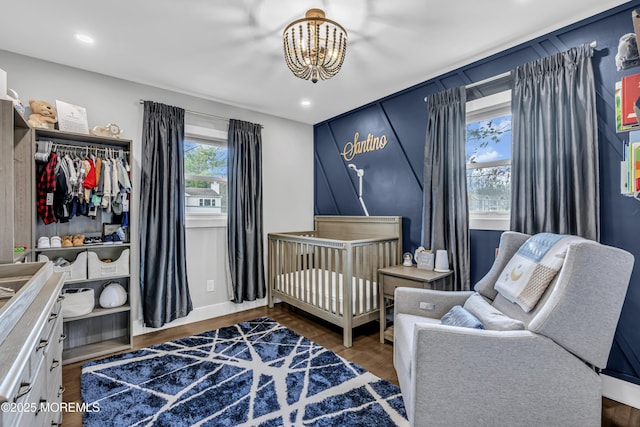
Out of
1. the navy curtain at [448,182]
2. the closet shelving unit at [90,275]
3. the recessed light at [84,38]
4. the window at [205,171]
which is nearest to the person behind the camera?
the recessed light at [84,38]

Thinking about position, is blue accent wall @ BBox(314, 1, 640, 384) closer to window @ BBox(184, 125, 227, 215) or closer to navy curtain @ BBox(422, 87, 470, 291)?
navy curtain @ BBox(422, 87, 470, 291)

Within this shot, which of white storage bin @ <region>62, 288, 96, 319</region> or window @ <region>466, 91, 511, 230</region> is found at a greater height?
window @ <region>466, 91, 511, 230</region>

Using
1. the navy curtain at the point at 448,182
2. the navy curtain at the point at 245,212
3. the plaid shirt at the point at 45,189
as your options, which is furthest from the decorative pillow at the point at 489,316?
the plaid shirt at the point at 45,189

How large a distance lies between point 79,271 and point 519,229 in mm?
3401

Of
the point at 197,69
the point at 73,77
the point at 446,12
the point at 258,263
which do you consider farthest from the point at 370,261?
the point at 73,77

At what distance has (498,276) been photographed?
1.93 meters

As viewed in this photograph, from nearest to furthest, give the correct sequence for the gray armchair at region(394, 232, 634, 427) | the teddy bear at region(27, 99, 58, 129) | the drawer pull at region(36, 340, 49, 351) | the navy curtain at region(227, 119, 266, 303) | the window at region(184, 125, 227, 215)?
the drawer pull at region(36, 340, 49, 351), the gray armchair at region(394, 232, 634, 427), the teddy bear at region(27, 99, 58, 129), the window at region(184, 125, 227, 215), the navy curtain at region(227, 119, 266, 303)

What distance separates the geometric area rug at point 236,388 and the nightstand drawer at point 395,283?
706mm

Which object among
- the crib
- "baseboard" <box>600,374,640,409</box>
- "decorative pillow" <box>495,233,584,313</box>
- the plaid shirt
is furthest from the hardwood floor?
the plaid shirt

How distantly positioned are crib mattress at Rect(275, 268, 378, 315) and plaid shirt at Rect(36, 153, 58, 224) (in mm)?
2142

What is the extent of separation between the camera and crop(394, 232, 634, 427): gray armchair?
130 cm

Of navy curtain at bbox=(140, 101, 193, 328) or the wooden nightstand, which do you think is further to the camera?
navy curtain at bbox=(140, 101, 193, 328)

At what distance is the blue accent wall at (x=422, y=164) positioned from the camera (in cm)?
183

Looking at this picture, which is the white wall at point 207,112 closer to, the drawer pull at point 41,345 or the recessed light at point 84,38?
the recessed light at point 84,38
